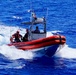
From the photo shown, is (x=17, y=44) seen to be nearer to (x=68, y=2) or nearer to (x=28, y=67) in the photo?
(x=28, y=67)

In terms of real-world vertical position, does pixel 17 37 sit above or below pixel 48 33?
below

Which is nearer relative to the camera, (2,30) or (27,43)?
(27,43)

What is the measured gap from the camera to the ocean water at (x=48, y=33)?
2877cm

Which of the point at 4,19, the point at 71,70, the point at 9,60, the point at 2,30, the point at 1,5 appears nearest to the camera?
the point at 71,70

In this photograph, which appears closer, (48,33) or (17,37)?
(17,37)

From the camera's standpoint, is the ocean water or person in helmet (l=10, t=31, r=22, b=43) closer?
the ocean water

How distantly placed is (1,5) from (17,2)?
9.57ft

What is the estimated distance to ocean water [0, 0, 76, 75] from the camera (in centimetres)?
2877

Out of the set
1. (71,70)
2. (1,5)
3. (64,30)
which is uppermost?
(1,5)

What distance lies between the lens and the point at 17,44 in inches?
1271

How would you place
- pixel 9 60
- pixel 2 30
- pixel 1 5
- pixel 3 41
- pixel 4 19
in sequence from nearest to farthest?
pixel 9 60 → pixel 3 41 → pixel 2 30 → pixel 4 19 → pixel 1 5

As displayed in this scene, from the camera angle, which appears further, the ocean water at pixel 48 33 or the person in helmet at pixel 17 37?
the person in helmet at pixel 17 37

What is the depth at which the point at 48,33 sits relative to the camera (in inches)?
1558

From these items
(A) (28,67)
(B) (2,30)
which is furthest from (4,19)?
(A) (28,67)
